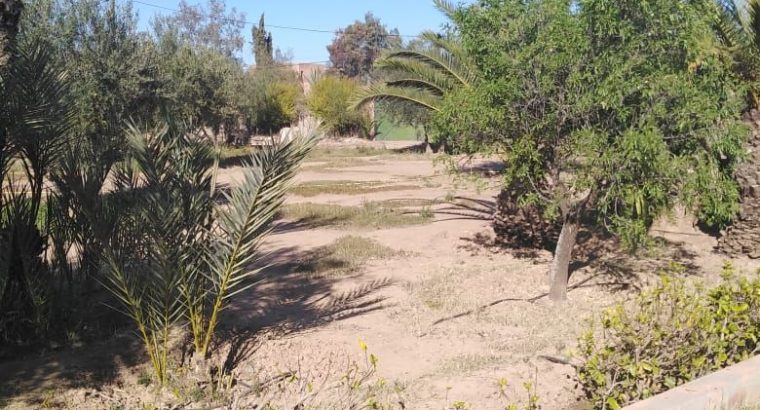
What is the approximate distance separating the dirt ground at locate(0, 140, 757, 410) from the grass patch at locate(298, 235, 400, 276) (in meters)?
0.11

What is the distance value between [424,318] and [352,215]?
265 inches

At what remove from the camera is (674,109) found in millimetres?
6699

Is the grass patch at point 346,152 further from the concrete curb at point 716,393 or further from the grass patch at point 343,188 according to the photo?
the concrete curb at point 716,393

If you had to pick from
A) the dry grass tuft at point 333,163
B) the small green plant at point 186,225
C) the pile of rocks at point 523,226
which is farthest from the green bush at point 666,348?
the dry grass tuft at point 333,163

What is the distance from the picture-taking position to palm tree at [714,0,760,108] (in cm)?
904

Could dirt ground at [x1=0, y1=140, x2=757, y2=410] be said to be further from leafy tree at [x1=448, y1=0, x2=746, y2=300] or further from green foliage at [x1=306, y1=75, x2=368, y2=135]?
green foliage at [x1=306, y1=75, x2=368, y2=135]

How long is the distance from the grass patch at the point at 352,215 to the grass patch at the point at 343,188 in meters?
2.76

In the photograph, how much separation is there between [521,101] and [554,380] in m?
2.97

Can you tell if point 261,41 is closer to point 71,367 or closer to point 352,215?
point 352,215

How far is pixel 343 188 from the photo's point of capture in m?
18.8

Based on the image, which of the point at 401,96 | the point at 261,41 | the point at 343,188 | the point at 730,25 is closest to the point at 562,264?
the point at 730,25

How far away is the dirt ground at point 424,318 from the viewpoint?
219 inches

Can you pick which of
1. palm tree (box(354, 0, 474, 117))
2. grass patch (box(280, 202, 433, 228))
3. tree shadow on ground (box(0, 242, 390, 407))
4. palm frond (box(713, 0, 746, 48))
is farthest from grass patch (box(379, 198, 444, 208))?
palm frond (box(713, 0, 746, 48))

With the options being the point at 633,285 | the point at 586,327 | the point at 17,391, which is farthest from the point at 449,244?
the point at 17,391
